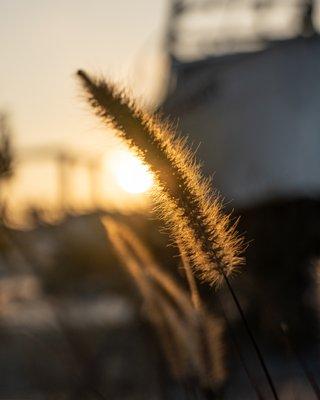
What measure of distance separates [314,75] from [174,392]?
8852 mm

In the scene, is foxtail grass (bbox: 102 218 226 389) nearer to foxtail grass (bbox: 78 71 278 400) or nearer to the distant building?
foxtail grass (bbox: 78 71 278 400)

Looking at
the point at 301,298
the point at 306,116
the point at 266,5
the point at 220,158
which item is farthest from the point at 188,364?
the point at 266,5

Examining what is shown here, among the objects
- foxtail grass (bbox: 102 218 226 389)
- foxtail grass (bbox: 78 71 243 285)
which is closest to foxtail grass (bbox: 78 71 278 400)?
foxtail grass (bbox: 78 71 243 285)

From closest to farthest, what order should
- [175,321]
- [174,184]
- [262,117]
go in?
[174,184]
[175,321]
[262,117]

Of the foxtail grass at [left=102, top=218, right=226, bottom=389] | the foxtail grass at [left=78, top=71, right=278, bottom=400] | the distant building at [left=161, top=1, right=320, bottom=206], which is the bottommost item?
the distant building at [left=161, top=1, right=320, bottom=206]

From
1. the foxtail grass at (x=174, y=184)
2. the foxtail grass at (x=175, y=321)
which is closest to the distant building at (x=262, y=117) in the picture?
the foxtail grass at (x=175, y=321)

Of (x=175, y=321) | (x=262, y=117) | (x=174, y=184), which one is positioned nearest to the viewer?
(x=174, y=184)

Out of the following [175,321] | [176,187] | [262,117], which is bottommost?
[262,117]

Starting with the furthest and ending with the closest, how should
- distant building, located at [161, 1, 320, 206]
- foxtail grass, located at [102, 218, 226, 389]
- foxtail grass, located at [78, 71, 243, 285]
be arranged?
distant building, located at [161, 1, 320, 206] < foxtail grass, located at [102, 218, 226, 389] < foxtail grass, located at [78, 71, 243, 285]

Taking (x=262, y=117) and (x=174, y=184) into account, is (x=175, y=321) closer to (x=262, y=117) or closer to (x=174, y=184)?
(x=174, y=184)

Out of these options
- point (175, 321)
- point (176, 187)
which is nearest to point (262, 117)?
point (175, 321)

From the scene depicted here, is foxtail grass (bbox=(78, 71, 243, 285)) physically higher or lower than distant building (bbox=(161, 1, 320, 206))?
higher

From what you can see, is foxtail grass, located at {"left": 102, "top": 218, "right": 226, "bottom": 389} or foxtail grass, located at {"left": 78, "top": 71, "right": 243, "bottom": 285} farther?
foxtail grass, located at {"left": 102, "top": 218, "right": 226, "bottom": 389}

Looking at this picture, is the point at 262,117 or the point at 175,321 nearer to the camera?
the point at 175,321
